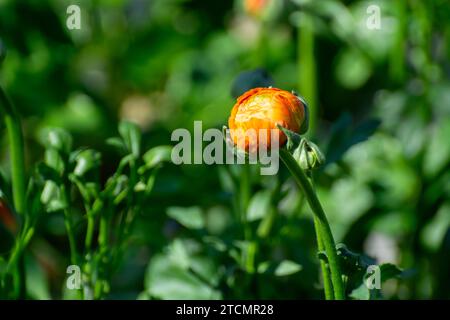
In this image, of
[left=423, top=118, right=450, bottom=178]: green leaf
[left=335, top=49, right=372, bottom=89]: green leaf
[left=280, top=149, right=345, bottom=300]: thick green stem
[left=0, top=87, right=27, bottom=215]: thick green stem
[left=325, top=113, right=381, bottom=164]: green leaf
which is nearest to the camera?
[left=280, top=149, right=345, bottom=300]: thick green stem

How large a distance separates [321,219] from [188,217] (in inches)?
11.9

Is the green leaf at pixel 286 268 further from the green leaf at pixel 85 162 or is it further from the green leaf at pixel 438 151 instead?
the green leaf at pixel 438 151

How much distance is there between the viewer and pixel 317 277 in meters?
0.92

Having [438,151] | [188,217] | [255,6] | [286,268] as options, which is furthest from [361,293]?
[255,6]

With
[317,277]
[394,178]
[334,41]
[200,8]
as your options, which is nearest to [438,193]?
[394,178]

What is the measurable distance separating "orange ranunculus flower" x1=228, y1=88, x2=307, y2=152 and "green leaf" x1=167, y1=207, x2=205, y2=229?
0.28 m

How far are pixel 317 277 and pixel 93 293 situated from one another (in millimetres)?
251

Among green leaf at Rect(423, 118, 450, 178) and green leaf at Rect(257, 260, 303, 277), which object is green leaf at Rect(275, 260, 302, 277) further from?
green leaf at Rect(423, 118, 450, 178)

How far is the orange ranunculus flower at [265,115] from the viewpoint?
0.62m

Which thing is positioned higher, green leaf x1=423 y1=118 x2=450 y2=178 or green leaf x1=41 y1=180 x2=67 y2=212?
green leaf x1=423 y1=118 x2=450 y2=178

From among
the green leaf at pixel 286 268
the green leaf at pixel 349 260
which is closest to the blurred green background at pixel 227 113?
the green leaf at pixel 286 268

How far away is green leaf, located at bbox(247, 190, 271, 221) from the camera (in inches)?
35.7

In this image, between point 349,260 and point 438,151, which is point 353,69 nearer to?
point 438,151

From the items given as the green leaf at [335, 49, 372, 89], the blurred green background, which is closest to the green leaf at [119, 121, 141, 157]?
the blurred green background
